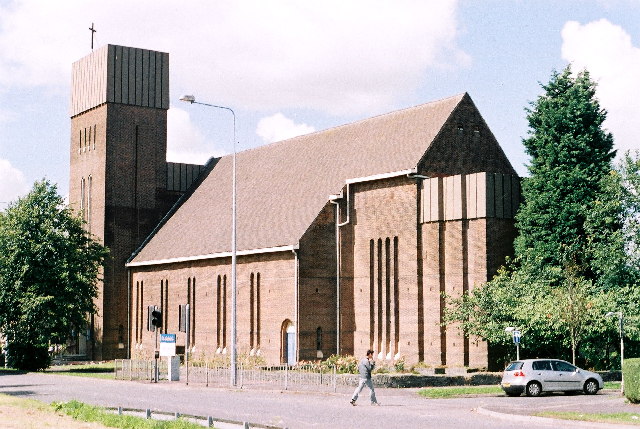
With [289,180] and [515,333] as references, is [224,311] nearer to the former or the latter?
[289,180]

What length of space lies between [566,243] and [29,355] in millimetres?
29961

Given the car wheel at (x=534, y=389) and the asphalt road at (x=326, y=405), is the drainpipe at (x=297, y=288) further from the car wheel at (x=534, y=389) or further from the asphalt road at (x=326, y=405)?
the car wheel at (x=534, y=389)

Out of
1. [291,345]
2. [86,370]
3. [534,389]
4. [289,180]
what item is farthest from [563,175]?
[86,370]

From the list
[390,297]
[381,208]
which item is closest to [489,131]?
[381,208]

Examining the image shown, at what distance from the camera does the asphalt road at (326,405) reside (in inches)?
894

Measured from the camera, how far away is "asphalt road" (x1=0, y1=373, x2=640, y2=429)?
74.5 ft

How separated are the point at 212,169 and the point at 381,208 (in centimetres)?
2346

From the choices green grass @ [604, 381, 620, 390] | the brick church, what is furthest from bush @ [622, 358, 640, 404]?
the brick church

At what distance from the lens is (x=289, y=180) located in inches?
2227

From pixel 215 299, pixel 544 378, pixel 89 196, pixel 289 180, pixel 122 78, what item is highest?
pixel 122 78

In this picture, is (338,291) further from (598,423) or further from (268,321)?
(598,423)

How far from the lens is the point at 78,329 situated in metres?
55.8

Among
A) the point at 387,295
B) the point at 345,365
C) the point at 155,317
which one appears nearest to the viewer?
the point at 155,317

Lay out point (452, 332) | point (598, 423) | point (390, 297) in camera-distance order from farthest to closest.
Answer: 1. point (390, 297)
2. point (452, 332)
3. point (598, 423)
